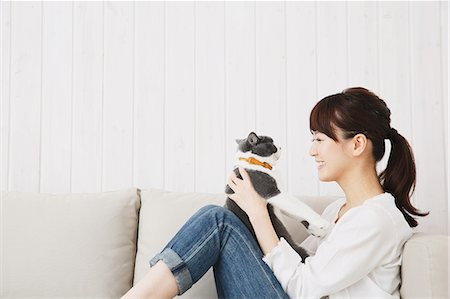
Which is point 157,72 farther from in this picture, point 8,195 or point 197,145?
point 8,195

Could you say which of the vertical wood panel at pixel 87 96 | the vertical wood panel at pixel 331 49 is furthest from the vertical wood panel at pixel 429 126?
the vertical wood panel at pixel 87 96

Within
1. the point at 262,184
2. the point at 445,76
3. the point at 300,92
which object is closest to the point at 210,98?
the point at 300,92

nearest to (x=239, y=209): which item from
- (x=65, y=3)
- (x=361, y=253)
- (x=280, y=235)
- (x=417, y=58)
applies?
(x=280, y=235)

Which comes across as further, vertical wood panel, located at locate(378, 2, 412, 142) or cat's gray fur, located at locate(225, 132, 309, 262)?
vertical wood panel, located at locate(378, 2, 412, 142)

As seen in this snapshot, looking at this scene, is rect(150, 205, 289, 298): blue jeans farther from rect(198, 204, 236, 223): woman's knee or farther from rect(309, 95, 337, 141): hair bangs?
rect(309, 95, 337, 141): hair bangs

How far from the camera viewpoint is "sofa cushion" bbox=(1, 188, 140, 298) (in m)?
1.81

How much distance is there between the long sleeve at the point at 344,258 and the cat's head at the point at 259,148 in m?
0.32

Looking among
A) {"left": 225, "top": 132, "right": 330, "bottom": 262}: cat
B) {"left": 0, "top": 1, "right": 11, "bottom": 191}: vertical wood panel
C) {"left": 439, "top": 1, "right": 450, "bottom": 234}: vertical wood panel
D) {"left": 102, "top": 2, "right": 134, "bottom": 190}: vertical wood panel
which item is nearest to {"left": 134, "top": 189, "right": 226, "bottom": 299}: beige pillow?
{"left": 225, "top": 132, "right": 330, "bottom": 262}: cat

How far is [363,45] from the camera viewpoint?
2.36m

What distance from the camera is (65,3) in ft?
7.91

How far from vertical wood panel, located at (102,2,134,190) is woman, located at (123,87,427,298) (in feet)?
2.71

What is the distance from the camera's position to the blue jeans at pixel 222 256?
1.48 metres

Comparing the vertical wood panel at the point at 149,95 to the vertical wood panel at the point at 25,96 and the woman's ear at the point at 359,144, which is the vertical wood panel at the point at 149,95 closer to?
the vertical wood panel at the point at 25,96

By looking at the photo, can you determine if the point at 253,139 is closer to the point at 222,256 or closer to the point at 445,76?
the point at 222,256
